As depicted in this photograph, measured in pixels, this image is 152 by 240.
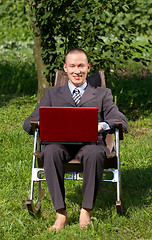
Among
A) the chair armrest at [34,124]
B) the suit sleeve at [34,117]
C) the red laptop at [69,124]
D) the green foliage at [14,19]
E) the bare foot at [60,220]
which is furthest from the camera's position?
the green foliage at [14,19]

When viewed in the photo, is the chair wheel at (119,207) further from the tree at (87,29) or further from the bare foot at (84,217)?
the tree at (87,29)

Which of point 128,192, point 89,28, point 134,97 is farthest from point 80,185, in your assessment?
point 134,97

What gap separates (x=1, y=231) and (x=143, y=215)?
1143 millimetres

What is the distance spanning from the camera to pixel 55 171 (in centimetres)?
346

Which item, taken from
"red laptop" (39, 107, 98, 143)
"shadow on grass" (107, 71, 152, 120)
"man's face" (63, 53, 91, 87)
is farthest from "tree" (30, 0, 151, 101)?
"red laptop" (39, 107, 98, 143)

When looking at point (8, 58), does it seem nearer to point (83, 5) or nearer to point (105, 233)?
point (83, 5)

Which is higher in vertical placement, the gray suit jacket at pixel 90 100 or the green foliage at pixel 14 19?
the green foliage at pixel 14 19

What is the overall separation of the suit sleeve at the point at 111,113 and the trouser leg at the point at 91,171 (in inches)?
13.3

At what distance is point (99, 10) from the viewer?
18.6 ft

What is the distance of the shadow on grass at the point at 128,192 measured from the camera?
3996 mm

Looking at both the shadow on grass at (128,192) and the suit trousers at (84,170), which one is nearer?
the suit trousers at (84,170)

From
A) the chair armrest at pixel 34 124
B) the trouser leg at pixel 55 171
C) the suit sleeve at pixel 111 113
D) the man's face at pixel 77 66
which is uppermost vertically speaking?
the man's face at pixel 77 66

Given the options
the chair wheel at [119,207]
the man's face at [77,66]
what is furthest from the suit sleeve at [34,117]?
the chair wheel at [119,207]

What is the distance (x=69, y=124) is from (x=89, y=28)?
2683 mm
